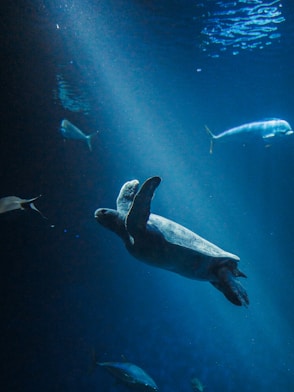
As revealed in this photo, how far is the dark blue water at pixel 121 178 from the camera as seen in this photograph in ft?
26.2

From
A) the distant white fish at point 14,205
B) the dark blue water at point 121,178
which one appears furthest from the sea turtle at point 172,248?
the dark blue water at point 121,178

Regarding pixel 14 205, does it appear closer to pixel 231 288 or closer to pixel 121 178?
pixel 231 288

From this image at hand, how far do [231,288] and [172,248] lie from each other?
84 centimetres

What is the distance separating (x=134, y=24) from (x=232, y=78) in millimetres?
5447

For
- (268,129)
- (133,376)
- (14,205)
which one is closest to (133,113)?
(268,129)

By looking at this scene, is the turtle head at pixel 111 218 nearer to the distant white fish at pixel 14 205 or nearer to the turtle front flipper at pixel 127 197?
the turtle front flipper at pixel 127 197

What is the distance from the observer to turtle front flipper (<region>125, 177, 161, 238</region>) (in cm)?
298

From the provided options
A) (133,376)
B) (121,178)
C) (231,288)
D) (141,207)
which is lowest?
(133,376)

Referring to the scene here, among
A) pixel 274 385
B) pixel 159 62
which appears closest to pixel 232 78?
pixel 159 62

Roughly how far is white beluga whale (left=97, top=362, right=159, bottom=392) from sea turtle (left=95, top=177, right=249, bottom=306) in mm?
3323

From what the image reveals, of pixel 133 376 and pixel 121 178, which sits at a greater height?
pixel 121 178

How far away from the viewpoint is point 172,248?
137 inches

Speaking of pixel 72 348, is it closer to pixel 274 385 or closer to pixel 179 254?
pixel 179 254

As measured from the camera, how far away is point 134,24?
7.87 meters
